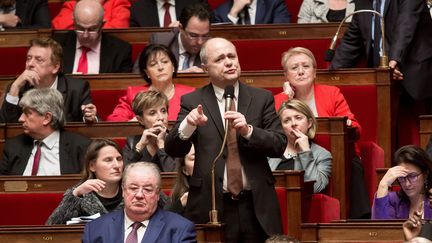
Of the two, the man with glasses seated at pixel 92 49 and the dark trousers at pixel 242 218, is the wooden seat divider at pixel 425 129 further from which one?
the man with glasses seated at pixel 92 49

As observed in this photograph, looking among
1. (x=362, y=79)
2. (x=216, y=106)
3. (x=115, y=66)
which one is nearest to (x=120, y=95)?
(x=115, y=66)

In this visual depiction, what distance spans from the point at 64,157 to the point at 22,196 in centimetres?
37

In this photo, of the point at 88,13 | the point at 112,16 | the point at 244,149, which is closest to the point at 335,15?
the point at 112,16

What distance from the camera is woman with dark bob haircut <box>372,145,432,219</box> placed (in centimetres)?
500

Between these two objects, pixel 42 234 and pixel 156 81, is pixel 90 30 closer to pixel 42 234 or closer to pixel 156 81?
pixel 156 81

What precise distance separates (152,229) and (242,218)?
12.0 inches

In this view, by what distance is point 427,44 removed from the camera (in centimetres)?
636

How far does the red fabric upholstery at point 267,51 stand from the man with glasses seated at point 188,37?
0.82 ft

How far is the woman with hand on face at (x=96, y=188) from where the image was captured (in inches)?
195

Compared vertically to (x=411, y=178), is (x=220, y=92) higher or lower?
higher

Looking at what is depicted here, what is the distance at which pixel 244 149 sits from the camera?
4559 mm

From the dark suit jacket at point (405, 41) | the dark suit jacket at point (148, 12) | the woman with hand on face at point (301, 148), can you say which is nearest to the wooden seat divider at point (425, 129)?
the woman with hand on face at point (301, 148)

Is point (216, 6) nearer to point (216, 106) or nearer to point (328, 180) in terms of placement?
point (328, 180)

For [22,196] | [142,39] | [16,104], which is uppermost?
[142,39]
